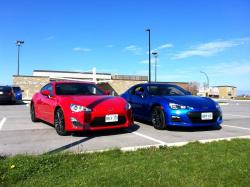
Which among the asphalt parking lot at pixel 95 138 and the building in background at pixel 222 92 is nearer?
the asphalt parking lot at pixel 95 138

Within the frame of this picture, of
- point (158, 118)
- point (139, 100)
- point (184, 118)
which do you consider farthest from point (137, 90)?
point (184, 118)

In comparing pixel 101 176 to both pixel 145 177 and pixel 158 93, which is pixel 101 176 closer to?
pixel 145 177

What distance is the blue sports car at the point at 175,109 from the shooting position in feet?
26.8

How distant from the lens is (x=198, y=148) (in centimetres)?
574

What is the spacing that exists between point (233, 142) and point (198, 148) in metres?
0.97

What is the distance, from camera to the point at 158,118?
870 centimetres

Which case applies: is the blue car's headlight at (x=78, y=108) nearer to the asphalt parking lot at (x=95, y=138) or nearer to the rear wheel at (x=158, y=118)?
the asphalt parking lot at (x=95, y=138)

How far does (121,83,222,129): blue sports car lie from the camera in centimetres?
816

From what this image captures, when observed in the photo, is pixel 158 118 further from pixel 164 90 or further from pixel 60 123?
pixel 60 123

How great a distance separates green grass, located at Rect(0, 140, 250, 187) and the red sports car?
204 cm

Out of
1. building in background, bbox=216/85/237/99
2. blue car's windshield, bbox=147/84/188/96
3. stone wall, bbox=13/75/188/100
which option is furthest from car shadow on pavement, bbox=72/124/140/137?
building in background, bbox=216/85/237/99

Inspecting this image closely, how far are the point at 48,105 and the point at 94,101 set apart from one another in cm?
163

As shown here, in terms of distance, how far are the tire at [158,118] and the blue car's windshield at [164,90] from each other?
0.73m

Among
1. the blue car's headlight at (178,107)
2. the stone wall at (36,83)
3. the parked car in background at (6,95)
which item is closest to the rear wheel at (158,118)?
the blue car's headlight at (178,107)
